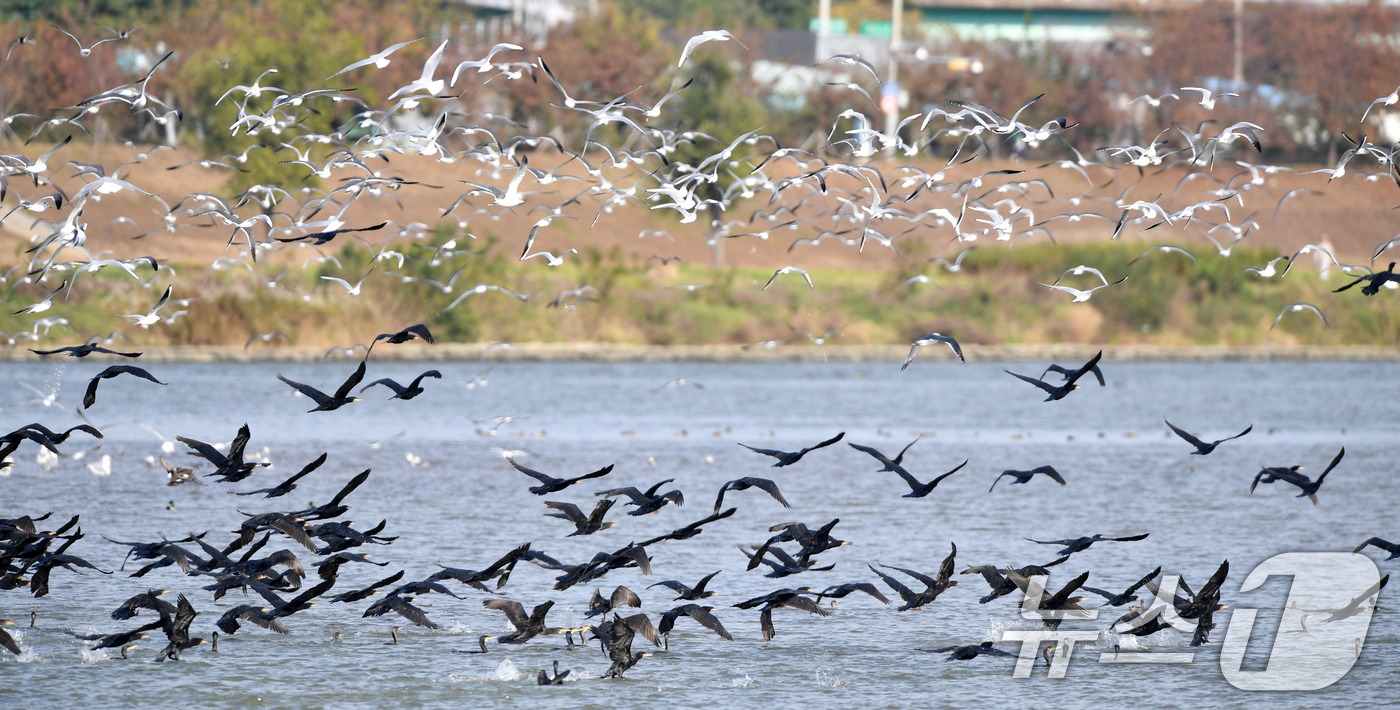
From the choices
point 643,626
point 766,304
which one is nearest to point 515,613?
point 643,626

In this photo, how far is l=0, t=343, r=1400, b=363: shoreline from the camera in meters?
47.6

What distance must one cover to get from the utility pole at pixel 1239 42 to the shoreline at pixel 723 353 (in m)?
30.9

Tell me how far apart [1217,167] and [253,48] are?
44045 millimetres

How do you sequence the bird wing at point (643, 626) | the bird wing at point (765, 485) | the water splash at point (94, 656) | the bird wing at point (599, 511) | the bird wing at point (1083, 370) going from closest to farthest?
the bird wing at point (1083, 370), the bird wing at point (643, 626), the bird wing at point (765, 485), the bird wing at point (599, 511), the water splash at point (94, 656)

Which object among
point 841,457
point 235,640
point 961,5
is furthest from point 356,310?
point 961,5

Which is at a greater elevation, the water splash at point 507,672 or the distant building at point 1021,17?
the distant building at point 1021,17

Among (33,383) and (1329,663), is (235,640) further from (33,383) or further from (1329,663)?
(33,383)

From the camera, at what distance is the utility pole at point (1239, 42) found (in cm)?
8050

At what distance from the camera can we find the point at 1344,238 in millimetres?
68562

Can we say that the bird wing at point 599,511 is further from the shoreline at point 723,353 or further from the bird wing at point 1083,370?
the shoreline at point 723,353

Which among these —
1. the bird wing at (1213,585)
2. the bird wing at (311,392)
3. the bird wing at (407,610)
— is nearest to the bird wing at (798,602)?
the bird wing at (407,610)

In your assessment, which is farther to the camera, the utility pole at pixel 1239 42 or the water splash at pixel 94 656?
the utility pole at pixel 1239 42

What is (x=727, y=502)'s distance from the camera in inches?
1027

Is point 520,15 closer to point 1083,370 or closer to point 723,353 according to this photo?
point 723,353
